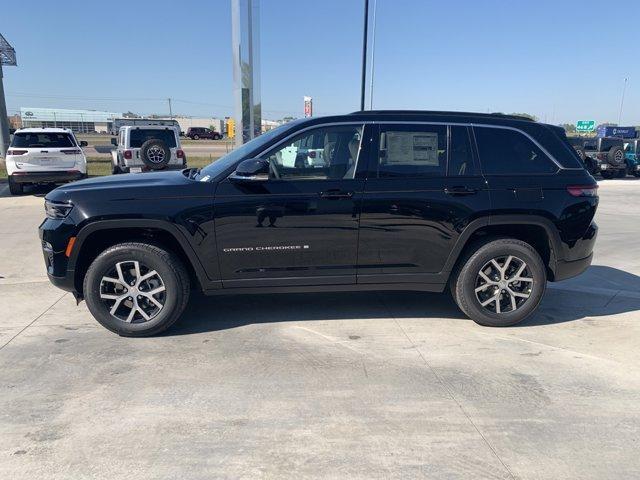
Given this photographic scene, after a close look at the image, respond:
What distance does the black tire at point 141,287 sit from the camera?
4180 mm

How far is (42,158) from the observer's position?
12453mm

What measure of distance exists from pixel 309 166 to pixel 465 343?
2.05 metres

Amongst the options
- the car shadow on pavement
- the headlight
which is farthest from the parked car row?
the headlight

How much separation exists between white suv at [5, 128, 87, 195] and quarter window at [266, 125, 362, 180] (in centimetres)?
1040

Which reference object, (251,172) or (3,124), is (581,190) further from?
(3,124)

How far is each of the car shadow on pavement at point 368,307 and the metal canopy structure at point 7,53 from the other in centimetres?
2302

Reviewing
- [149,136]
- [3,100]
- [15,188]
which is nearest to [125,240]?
[15,188]

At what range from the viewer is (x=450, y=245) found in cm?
448

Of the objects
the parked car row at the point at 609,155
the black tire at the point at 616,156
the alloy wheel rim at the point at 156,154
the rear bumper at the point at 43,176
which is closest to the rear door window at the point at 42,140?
the rear bumper at the point at 43,176

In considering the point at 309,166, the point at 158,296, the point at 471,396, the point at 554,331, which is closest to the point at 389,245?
the point at 309,166

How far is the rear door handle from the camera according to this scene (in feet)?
14.4

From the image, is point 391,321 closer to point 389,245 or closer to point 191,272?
point 389,245

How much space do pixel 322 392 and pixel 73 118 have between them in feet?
368

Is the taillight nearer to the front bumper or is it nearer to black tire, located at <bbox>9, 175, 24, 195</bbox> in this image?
the front bumper
